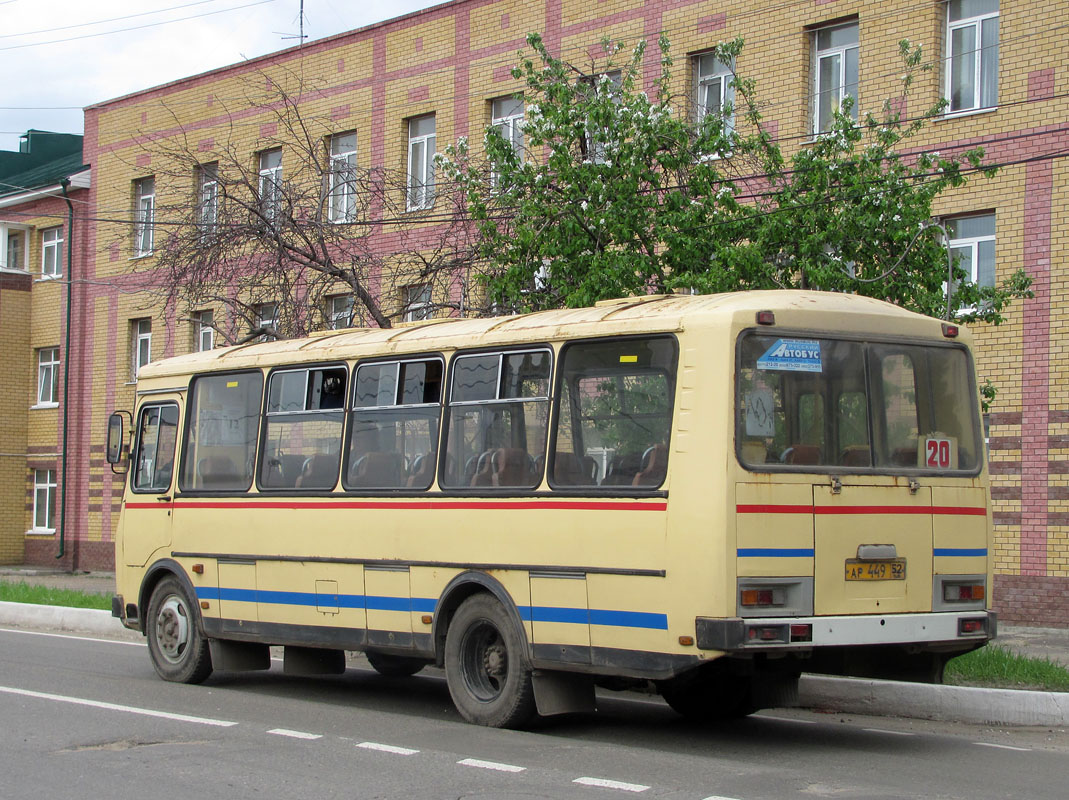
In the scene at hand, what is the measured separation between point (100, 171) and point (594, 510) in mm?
26733

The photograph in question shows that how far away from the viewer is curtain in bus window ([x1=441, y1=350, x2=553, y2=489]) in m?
10.1

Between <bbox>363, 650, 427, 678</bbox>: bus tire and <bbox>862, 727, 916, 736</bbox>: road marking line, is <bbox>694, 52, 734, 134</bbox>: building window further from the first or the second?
<bbox>862, 727, 916, 736</bbox>: road marking line

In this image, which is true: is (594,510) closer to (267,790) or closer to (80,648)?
(267,790)

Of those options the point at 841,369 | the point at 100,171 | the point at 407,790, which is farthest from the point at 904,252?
the point at 100,171

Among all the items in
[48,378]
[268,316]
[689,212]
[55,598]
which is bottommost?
[55,598]

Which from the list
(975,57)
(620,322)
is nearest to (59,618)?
(620,322)

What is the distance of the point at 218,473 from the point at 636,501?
5.10 m

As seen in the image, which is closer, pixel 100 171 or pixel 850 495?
pixel 850 495

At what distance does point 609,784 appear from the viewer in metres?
7.93

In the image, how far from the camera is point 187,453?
1338 cm

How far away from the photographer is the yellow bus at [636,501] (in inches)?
Result: 350

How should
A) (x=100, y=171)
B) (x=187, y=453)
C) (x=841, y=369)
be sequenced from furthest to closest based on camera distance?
(x=100, y=171), (x=187, y=453), (x=841, y=369)

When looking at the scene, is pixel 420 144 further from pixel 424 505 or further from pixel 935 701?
pixel 935 701

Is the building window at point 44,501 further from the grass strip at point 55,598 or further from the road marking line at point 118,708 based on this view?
the road marking line at point 118,708
